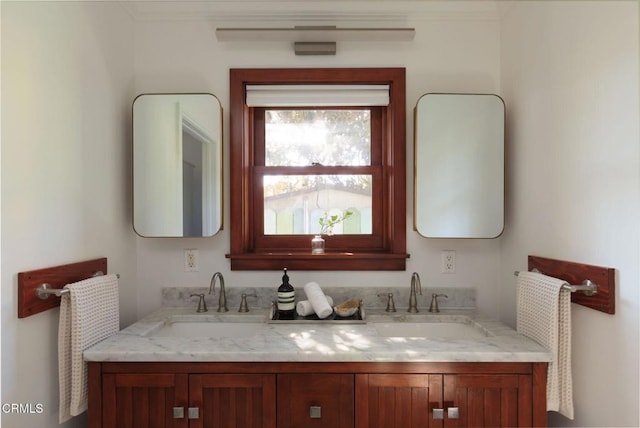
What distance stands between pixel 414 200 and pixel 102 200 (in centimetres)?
153

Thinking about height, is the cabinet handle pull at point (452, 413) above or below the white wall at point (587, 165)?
below

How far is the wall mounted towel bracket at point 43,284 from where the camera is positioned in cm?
116

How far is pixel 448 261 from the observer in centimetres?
188

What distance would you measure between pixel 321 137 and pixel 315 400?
52.9 inches

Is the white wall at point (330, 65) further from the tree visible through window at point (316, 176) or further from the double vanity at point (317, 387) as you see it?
the double vanity at point (317, 387)

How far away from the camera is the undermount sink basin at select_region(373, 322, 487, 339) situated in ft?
5.58

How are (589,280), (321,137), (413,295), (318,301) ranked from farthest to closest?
1. (321,137)
2. (413,295)
3. (318,301)
4. (589,280)

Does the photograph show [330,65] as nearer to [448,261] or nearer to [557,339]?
[448,261]

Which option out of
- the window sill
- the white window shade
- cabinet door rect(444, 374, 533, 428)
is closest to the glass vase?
the window sill

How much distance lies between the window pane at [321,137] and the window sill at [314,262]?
1.77 feet

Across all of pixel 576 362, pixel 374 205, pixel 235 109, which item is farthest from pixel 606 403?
pixel 235 109

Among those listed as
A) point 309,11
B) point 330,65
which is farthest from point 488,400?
point 309,11

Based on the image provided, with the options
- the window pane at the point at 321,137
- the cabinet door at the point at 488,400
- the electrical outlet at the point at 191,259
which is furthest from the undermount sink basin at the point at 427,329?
the electrical outlet at the point at 191,259

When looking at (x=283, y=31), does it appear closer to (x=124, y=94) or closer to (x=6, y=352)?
(x=124, y=94)
